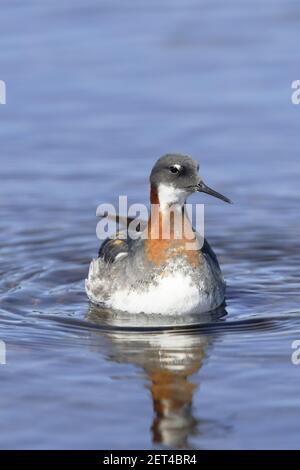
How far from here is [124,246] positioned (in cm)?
1409

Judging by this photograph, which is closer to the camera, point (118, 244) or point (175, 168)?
point (175, 168)

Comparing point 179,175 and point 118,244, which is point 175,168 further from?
point 118,244

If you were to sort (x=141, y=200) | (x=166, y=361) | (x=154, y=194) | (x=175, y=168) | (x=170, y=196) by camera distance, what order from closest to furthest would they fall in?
1. (x=166, y=361)
2. (x=175, y=168)
3. (x=170, y=196)
4. (x=154, y=194)
5. (x=141, y=200)

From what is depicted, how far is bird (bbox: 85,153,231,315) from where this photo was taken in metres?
13.2

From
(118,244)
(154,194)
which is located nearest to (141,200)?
(118,244)

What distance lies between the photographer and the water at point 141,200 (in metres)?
10.9

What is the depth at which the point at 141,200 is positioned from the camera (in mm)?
16875

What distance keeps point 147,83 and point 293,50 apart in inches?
106

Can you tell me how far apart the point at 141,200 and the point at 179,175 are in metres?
3.63

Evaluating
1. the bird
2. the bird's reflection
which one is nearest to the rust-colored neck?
the bird

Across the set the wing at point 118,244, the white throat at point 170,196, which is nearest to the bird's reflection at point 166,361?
the wing at point 118,244
